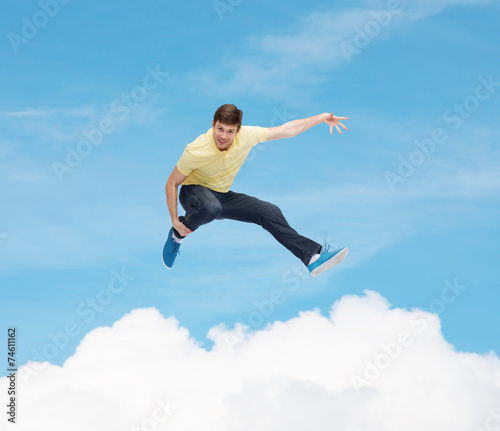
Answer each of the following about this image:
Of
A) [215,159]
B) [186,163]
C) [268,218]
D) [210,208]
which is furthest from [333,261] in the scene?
[186,163]

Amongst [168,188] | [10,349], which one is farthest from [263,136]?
[10,349]

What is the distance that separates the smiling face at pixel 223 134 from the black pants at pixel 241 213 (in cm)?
78

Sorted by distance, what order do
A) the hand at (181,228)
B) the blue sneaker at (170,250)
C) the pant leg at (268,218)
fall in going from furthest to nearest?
the blue sneaker at (170,250), the hand at (181,228), the pant leg at (268,218)

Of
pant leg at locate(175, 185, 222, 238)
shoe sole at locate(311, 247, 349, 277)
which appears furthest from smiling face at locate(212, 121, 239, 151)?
shoe sole at locate(311, 247, 349, 277)

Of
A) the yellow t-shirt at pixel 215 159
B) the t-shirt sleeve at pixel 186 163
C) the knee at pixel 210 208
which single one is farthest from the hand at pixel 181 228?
the t-shirt sleeve at pixel 186 163

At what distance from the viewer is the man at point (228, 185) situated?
29.9 feet

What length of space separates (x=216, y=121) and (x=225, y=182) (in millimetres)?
1026

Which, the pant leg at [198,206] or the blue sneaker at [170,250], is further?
the blue sneaker at [170,250]

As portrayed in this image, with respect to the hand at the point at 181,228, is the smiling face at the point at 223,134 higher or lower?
higher

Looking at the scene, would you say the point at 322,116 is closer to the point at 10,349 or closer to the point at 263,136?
the point at 263,136

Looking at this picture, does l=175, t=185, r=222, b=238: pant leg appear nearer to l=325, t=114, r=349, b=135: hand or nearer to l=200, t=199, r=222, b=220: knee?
l=200, t=199, r=222, b=220: knee

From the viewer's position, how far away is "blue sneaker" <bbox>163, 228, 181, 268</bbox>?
35.3ft

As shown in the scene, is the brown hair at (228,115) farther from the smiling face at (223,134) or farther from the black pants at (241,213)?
the black pants at (241,213)

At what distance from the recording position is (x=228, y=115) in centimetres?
894
